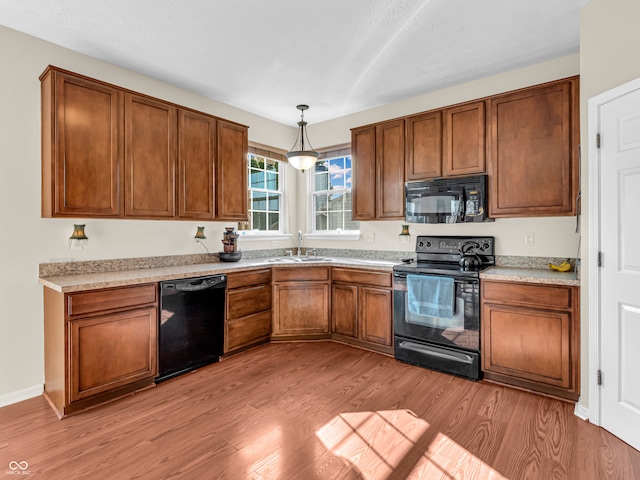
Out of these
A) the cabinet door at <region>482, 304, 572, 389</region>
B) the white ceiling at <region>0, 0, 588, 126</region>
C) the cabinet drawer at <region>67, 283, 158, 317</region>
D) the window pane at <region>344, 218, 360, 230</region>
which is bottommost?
the cabinet door at <region>482, 304, 572, 389</region>

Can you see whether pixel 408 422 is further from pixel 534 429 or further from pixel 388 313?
pixel 388 313

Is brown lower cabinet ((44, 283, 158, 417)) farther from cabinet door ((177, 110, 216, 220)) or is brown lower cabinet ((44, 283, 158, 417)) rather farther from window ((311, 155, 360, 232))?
window ((311, 155, 360, 232))

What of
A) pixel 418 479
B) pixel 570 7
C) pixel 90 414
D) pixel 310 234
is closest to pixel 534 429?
pixel 418 479

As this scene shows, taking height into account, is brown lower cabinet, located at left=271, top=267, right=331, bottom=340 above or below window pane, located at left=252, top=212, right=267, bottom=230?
below

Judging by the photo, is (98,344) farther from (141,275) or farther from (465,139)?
(465,139)

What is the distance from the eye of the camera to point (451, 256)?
3.53 m

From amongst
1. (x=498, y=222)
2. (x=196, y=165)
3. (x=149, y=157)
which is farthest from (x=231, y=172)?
(x=498, y=222)

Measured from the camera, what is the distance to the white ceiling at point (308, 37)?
2.28 m

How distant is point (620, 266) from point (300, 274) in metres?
2.70

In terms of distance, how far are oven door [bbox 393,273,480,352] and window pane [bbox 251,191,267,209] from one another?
2170 millimetres

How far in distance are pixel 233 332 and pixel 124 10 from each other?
9.00ft

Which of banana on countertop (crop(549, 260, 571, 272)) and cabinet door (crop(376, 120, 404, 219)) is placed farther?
cabinet door (crop(376, 120, 404, 219))

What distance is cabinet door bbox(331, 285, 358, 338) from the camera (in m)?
3.69

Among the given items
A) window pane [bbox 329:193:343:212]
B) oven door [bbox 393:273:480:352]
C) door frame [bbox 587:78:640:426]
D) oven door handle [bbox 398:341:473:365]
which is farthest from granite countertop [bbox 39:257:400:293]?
door frame [bbox 587:78:640:426]
